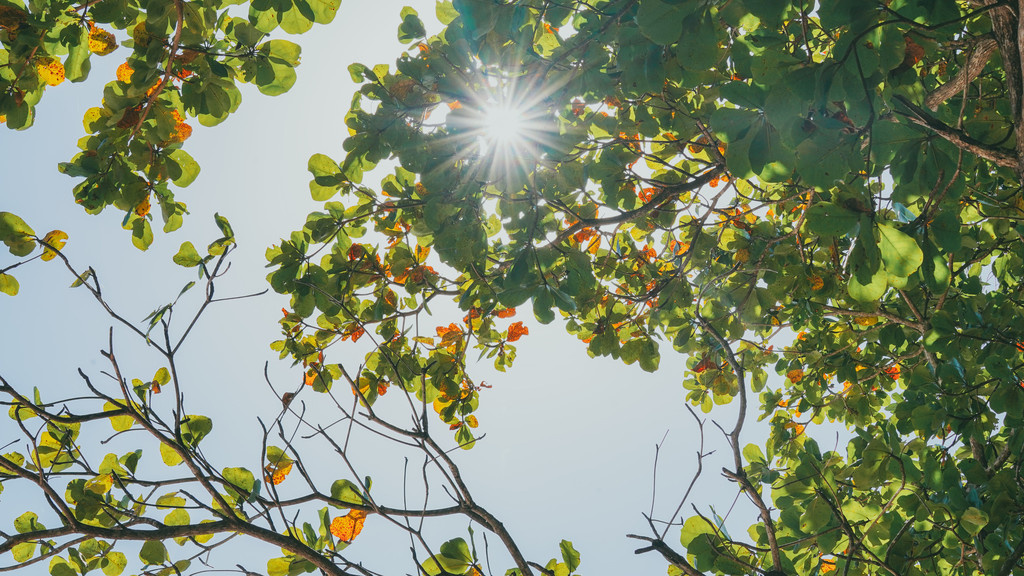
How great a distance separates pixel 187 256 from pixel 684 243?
2542mm

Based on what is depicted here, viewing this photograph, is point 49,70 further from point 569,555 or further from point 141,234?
point 569,555

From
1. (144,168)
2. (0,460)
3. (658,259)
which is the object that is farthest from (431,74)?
(658,259)

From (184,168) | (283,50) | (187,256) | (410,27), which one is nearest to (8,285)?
(187,256)

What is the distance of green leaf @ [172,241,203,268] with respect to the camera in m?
2.24

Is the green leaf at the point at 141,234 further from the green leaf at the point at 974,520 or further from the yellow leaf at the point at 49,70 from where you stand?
the green leaf at the point at 974,520

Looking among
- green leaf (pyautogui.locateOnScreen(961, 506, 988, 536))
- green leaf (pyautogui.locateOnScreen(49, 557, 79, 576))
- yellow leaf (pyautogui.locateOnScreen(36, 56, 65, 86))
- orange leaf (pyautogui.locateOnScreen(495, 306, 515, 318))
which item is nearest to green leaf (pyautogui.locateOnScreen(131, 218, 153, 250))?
yellow leaf (pyautogui.locateOnScreen(36, 56, 65, 86))

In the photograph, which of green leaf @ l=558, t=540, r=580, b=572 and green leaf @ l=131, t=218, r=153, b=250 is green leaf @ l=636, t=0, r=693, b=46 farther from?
green leaf @ l=131, t=218, r=153, b=250

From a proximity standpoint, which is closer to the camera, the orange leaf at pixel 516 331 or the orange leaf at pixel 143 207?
the orange leaf at pixel 143 207

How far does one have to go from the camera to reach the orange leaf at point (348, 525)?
1.85 meters

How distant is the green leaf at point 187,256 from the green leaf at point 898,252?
2.30 metres

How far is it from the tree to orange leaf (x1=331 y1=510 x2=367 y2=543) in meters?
0.01

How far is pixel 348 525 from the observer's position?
1877mm

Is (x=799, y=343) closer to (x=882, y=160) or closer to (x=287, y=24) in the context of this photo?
(x=882, y=160)

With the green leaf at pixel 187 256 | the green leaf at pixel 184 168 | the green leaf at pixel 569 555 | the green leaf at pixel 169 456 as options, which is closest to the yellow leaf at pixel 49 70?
the green leaf at pixel 184 168
